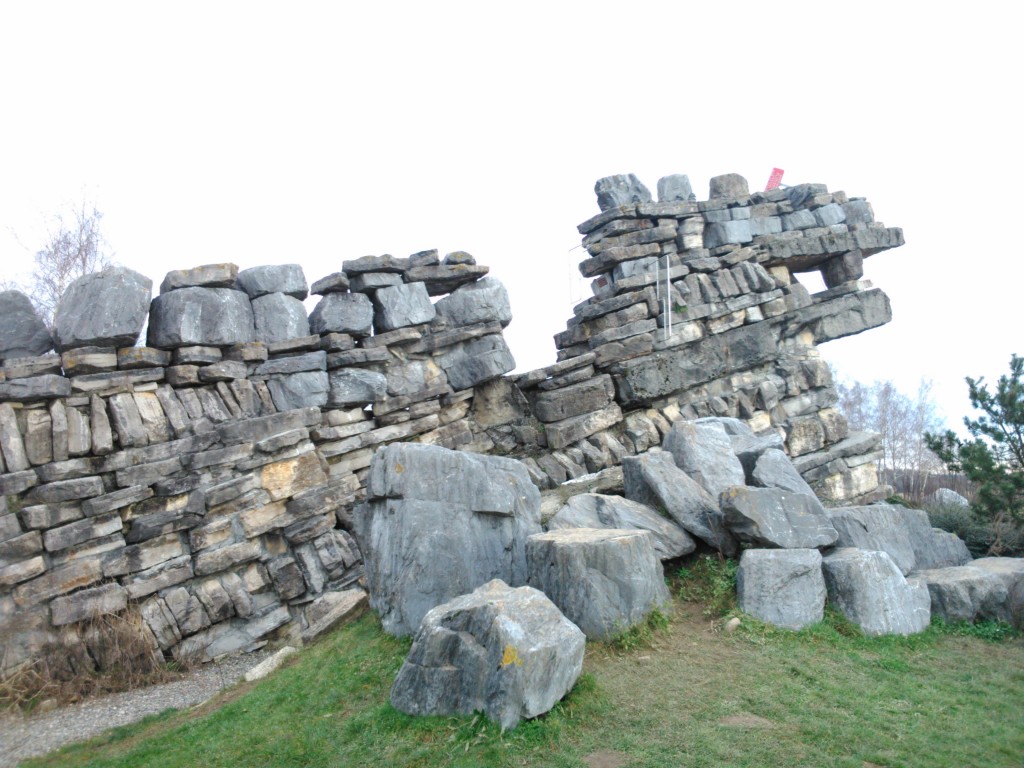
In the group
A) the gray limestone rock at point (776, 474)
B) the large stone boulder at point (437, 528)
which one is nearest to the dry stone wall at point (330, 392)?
the large stone boulder at point (437, 528)

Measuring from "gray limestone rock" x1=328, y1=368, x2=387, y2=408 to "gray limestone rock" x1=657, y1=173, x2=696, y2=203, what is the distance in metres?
6.70

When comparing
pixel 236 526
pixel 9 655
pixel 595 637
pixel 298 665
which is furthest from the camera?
pixel 236 526

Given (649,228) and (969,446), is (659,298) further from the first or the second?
(969,446)

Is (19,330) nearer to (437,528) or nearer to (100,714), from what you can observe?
(100,714)

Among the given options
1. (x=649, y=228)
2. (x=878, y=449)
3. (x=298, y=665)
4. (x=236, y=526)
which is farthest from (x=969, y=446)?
(x=236, y=526)

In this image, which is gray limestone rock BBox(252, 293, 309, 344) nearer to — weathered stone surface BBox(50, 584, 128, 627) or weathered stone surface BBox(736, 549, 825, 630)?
weathered stone surface BBox(50, 584, 128, 627)

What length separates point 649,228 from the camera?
14211 mm

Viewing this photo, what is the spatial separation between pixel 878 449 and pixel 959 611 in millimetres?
7368

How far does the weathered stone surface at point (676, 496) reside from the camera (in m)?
8.20

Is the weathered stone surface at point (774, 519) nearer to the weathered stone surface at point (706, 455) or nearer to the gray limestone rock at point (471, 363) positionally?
the weathered stone surface at point (706, 455)

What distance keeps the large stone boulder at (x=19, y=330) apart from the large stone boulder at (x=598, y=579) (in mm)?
6998

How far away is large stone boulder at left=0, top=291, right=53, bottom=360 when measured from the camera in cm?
949

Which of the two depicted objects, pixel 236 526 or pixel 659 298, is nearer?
pixel 236 526

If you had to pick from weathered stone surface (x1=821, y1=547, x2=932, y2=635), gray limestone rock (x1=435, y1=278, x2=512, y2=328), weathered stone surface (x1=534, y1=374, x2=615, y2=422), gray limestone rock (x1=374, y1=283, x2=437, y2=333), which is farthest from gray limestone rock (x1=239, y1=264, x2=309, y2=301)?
weathered stone surface (x1=821, y1=547, x2=932, y2=635)
